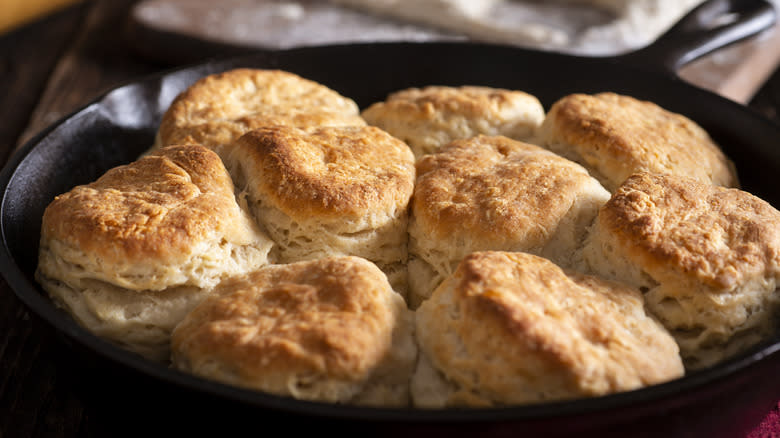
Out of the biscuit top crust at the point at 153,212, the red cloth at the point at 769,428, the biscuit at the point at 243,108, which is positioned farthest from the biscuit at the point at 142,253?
the red cloth at the point at 769,428

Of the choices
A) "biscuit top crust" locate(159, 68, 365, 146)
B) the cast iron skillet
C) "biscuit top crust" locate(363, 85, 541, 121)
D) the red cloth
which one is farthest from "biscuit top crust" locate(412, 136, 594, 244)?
the red cloth

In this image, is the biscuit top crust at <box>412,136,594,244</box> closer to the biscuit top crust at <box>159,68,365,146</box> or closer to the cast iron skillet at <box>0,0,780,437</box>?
the biscuit top crust at <box>159,68,365,146</box>

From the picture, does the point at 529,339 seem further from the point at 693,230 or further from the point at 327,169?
the point at 327,169

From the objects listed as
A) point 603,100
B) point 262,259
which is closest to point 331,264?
point 262,259

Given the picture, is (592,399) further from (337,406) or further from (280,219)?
(280,219)

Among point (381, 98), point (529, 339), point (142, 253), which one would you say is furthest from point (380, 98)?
point (529, 339)
